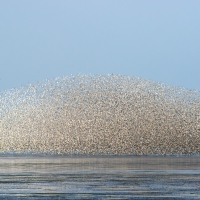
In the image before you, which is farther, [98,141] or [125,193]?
[98,141]

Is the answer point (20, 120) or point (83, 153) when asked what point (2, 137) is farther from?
point (83, 153)

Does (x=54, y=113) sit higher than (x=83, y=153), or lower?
higher

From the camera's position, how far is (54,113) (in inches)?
2820

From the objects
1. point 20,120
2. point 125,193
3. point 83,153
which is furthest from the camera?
point 20,120

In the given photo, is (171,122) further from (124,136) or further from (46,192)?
(46,192)

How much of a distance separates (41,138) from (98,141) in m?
5.93

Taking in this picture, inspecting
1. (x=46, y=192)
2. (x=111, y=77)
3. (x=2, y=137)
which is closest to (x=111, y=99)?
(x=111, y=77)

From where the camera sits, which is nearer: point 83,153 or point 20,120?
point 83,153

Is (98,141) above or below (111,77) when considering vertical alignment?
below

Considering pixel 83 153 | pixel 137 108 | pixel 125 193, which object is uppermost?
pixel 137 108

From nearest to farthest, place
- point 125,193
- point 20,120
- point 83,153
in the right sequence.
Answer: point 125,193
point 83,153
point 20,120

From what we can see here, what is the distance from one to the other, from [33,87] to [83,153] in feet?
32.3

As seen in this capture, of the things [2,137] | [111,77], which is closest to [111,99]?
[111,77]

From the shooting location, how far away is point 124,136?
67.9 m
